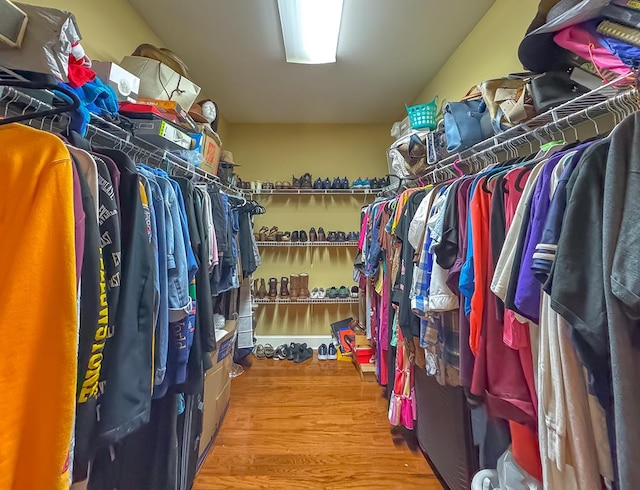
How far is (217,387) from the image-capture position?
174 cm

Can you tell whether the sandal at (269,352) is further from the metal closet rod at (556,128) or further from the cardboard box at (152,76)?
the cardboard box at (152,76)

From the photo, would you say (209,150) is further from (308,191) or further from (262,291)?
(262,291)

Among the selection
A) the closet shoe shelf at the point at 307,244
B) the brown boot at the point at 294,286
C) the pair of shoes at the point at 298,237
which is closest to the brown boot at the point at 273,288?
the brown boot at the point at 294,286

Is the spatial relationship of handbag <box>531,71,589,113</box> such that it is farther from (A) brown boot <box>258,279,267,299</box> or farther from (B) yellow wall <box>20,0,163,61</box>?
(A) brown boot <box>258,279,267,299</box>

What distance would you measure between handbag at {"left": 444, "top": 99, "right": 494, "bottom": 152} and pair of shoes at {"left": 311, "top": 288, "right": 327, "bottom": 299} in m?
2.07

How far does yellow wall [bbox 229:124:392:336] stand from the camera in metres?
3.40

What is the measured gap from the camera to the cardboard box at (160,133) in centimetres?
134

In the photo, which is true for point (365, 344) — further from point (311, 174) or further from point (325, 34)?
point (325, 34)

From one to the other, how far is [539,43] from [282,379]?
2.69 m

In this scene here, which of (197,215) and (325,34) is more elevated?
(325,34)

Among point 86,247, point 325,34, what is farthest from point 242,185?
point 86,247

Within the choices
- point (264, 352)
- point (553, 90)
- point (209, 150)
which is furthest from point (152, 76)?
point (264, 352)

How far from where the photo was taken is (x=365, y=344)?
2660 millimetres

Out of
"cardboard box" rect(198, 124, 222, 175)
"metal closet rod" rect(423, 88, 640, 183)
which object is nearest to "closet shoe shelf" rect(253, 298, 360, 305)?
"cardboard box" rect(198, 124, 222, 175)
